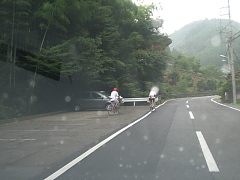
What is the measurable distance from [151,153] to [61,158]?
197 cm

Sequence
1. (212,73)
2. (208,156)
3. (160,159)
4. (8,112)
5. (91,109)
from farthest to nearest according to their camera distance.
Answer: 1. (212,73)
2. (91,109)
3. (8,112)
4. (208,156)
5. (160,159)

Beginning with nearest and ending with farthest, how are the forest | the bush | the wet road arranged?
the wet road < the bush < the forest

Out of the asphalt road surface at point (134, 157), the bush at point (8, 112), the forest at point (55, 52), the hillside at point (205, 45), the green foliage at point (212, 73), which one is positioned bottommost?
the asphalt road surface at point (134, 157)

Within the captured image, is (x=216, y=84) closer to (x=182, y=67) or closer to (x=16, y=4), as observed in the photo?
(x=182, y=67)

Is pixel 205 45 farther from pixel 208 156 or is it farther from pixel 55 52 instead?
pixel 208 156

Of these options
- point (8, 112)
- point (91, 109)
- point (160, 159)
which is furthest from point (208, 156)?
point (91, 109)

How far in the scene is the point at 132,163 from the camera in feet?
14.3

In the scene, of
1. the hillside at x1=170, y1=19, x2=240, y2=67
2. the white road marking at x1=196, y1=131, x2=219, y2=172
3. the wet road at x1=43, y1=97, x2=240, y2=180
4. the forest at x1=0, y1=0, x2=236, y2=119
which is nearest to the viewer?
the wet road at x1=43, y1=97, x2=240, y2=180

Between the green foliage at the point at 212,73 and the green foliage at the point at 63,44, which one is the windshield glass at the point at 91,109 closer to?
the green foliage at the point at 63,44

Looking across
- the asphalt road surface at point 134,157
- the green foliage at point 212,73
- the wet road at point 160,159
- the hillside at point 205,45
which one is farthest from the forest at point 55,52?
the hillside at point 205,45

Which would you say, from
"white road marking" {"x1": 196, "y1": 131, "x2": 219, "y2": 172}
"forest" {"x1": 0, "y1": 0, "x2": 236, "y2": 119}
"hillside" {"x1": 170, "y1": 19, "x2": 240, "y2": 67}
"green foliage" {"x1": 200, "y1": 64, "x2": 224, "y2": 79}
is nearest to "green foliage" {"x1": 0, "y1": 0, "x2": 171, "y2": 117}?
"forest" {"x1": 0, "y1": 0, "x2": 236, "y2": 119}

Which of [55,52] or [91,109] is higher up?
[55,52]

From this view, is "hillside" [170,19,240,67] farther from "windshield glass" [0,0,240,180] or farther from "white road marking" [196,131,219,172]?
"white road marking" [196,131,219,172]

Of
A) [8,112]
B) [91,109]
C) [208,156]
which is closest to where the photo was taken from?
[208,156]
